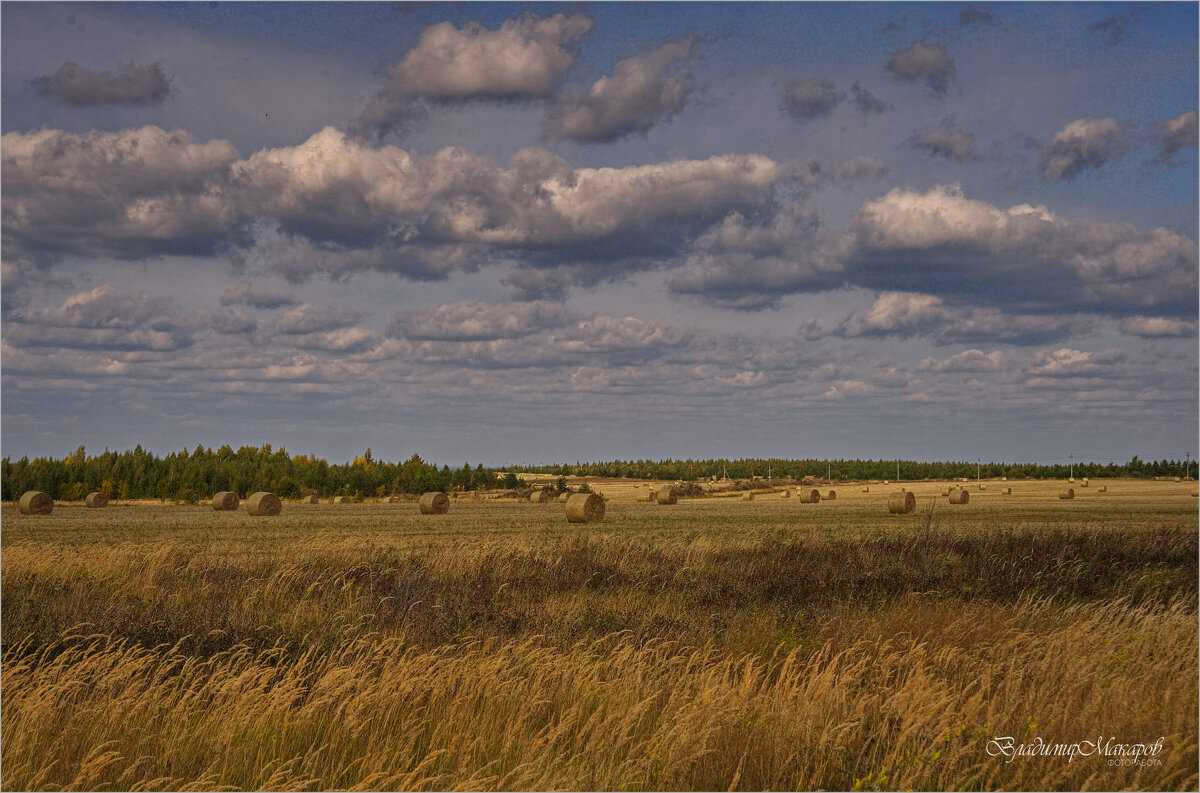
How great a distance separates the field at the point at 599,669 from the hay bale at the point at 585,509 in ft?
77.5

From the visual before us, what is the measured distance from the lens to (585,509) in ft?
154

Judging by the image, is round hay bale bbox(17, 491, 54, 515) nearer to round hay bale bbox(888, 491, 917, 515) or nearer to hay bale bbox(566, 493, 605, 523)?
hay bale bbox(566, 493, 605, 523)

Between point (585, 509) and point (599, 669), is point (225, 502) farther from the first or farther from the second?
point (599, 669)

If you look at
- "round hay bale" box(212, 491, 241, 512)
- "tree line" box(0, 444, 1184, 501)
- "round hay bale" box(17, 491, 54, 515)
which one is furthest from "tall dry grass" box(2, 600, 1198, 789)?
"tree line" box(0, 444, 1184, 501)

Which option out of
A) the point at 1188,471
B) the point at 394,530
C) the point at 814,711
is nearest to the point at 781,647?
the point at 814,711

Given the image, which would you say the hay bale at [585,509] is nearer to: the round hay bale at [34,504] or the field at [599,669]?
the field at [599,669]

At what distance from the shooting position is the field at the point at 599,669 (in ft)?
25.6

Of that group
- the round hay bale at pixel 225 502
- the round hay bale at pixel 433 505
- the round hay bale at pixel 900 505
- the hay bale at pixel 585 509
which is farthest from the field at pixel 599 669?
the round hay bale at pixel 225 502

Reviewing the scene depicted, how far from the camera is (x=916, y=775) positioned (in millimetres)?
7082

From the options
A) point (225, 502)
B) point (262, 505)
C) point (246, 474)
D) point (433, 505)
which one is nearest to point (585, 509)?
point (433, 505)

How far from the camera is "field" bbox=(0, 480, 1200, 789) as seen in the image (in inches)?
307

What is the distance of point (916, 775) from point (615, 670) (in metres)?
4.22

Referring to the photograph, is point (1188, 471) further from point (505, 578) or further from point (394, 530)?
point (505, 578)

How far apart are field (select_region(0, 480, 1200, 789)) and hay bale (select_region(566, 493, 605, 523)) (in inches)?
929
